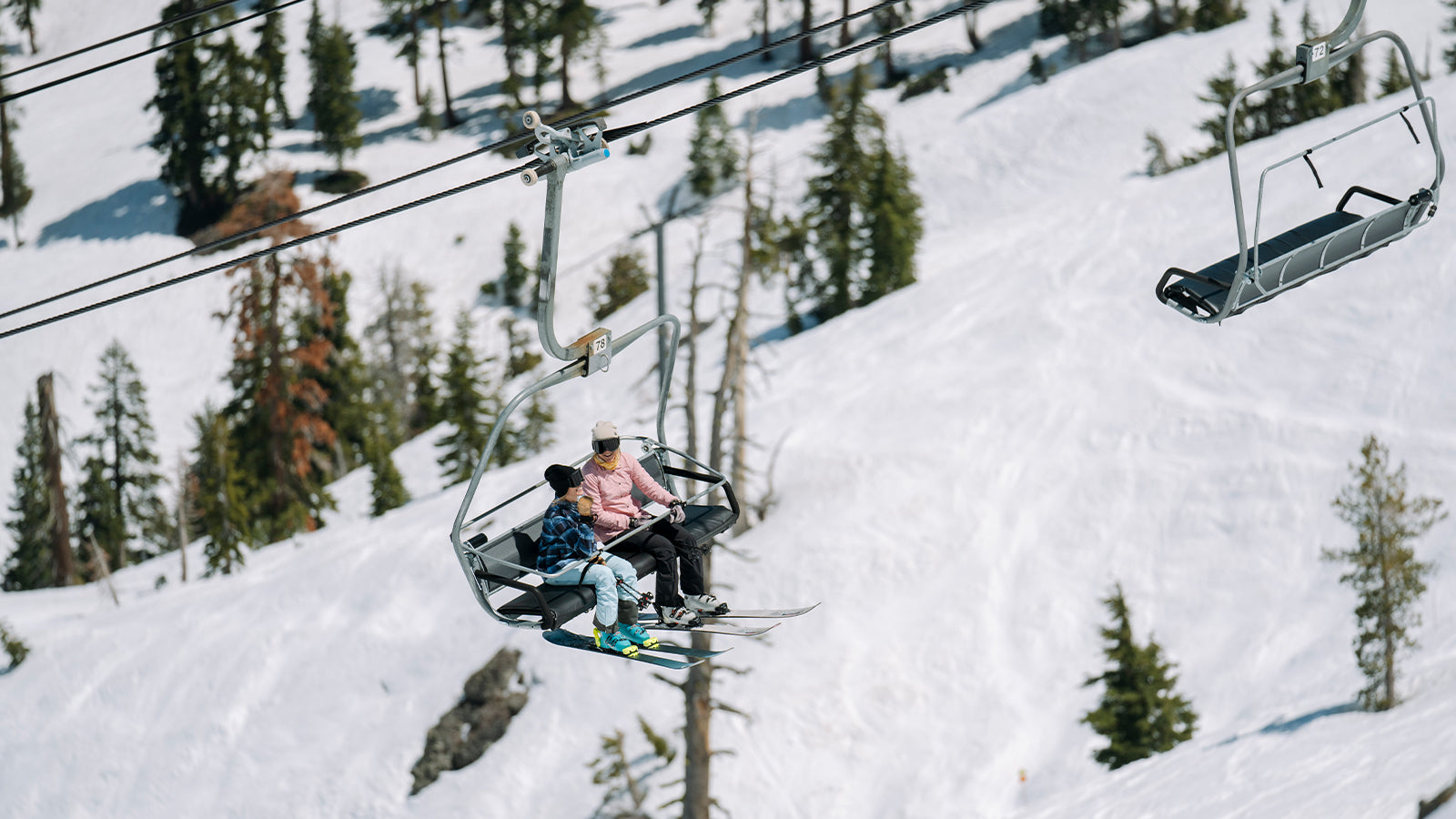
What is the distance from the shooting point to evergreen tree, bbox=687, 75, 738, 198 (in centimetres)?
6675

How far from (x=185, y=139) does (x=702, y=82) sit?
2733 cm

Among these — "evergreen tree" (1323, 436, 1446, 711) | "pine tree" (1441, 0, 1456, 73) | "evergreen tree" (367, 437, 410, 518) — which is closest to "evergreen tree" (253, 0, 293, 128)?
"evergreen tree" (367, 437, 410, 518)

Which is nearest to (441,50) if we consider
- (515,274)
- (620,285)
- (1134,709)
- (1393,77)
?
(515,274)

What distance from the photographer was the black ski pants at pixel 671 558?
971cm

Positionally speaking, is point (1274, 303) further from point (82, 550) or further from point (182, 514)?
point (82, 550)

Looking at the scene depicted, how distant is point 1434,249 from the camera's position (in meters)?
35.8

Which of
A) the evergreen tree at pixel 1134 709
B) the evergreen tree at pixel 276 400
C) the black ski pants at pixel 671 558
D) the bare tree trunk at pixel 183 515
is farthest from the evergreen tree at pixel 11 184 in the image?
the black ski pants at pixel 671 558

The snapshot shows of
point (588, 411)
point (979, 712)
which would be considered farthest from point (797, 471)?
point (588, 411)

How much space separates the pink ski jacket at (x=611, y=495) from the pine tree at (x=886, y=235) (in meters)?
38.0

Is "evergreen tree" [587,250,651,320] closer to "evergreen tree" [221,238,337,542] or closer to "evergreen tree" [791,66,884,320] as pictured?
"evergreen tree" [791,66,884,320]

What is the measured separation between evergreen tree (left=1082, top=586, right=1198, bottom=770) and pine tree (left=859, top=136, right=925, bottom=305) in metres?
22.1

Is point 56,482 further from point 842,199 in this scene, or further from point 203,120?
point 203,120

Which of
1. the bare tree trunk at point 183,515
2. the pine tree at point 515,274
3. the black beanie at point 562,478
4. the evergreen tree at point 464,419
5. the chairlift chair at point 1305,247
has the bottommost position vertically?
the pine tree at point 515,274

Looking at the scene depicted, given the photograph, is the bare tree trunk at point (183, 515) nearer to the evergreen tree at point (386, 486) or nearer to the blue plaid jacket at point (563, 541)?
the evergreen tree at point (386, 486)
